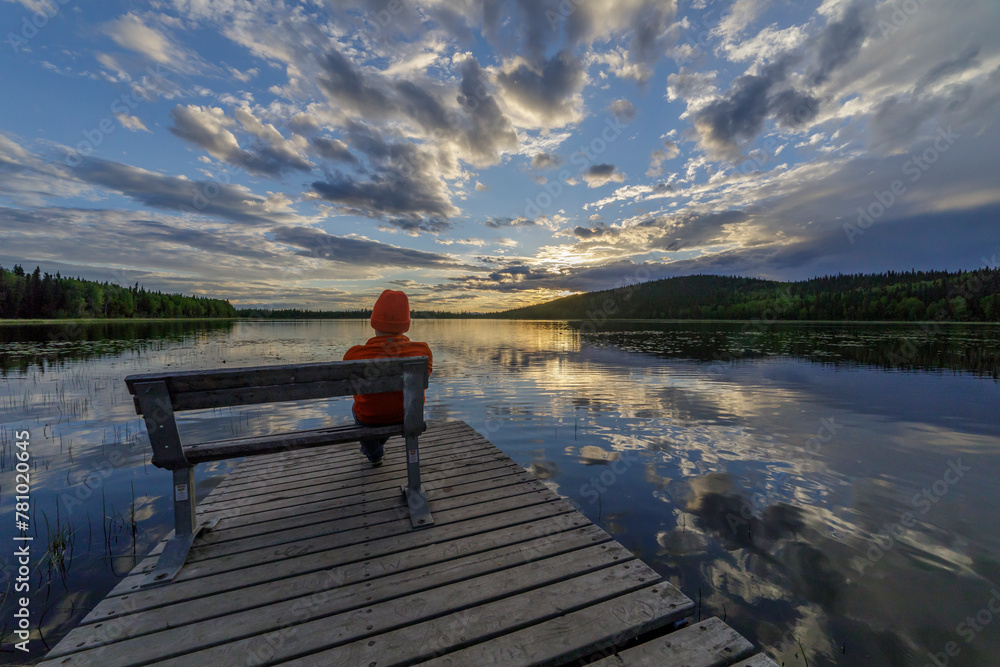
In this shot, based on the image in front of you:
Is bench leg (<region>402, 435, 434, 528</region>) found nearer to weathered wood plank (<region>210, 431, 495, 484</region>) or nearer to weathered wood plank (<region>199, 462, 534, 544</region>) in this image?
weathered wood plank (<region>199, 462, 534, 544</region>)

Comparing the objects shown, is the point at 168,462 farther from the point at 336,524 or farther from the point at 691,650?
the point at 691,650

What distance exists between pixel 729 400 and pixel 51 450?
19696 mm

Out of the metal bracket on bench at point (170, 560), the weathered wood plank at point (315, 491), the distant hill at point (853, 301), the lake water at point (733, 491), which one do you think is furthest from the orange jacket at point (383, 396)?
the distant hill at point (853, 301)

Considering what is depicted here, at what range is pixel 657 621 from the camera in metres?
2.96

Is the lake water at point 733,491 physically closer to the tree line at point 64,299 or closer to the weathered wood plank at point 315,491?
the weathered wood plank at point 315,491

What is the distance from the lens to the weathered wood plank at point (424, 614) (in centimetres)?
262

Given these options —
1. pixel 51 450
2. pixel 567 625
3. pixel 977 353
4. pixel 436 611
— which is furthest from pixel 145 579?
pixel 977 353

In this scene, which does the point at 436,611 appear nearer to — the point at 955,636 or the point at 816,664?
the point at 816,664

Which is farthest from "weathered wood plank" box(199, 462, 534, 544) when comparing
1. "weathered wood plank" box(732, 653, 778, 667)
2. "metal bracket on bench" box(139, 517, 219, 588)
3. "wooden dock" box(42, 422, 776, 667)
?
"weathered wood plank" box(732, 653, 778, 667)

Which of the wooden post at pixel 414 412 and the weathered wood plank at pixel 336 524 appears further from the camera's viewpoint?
the wooden post at pixel 414 412

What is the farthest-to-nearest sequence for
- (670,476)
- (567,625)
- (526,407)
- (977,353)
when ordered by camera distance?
1. (977,353)
2. (526,407)
3. (670,476)
4. (567,625)

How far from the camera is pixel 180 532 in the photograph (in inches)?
153

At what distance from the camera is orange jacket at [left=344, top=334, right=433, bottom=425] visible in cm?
484

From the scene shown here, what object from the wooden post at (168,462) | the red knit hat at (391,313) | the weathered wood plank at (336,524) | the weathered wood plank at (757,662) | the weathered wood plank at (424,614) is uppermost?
the red knit hat at (391,313)
